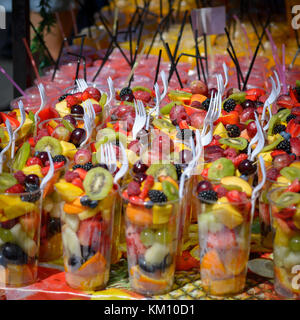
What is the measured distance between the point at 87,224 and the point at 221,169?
17.2 inches

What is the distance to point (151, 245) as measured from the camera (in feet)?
4.62

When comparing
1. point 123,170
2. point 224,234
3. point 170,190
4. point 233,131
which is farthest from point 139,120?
point 224,234

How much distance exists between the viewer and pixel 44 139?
5.82 ft

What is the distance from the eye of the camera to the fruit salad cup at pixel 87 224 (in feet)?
4.65

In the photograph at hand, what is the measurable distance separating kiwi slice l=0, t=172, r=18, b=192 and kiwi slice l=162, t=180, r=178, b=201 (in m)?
0.42

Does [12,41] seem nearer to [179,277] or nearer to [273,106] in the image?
[273,106]

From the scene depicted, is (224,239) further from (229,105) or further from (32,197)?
(229,105)

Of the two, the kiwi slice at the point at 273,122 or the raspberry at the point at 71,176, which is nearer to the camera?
the raspberry at the point at 71,176

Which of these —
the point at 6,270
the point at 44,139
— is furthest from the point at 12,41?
the point at 6,270

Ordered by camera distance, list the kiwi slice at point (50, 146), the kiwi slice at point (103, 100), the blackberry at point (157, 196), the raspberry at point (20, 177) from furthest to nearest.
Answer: the kiwi slice at point (103, 100), the kiwi slice at point (50, 146), the raspberry at point (20, 177), the blackberry at point (157, 196)

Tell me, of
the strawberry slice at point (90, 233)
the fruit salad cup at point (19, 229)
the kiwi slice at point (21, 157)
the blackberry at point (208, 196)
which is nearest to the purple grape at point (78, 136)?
the kiwi slice at point (21, 157)

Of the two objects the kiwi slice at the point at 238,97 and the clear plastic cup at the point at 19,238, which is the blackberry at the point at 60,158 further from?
the kiwi slice at the point at 238,97

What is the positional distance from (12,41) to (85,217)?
1.67 meters

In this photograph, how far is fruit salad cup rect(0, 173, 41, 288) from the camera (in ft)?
4.70
